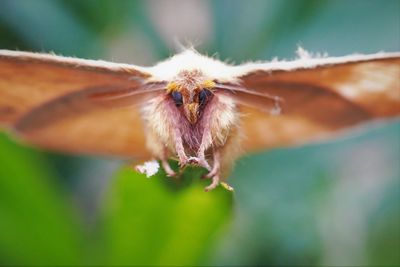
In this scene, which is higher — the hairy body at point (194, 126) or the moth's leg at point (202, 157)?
the hairy body at point (194, 126)

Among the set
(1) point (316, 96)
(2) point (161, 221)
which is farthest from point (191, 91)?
(1) point (316, 96)

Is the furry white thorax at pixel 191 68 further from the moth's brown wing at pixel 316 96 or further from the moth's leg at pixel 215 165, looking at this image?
the moth's leg at pixel 215 165

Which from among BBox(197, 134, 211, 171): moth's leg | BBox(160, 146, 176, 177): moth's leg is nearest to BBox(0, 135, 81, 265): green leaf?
BBox(160, 146, 176, 177): moth's leg

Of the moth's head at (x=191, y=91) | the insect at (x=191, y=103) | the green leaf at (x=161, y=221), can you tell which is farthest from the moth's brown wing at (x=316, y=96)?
the green leaf at (x=161, y=221)

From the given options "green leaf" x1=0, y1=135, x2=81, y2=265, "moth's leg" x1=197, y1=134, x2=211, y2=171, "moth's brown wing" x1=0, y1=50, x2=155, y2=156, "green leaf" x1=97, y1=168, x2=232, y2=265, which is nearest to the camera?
"moth's leg" x1=197, y1=134, x2=211, y2=171

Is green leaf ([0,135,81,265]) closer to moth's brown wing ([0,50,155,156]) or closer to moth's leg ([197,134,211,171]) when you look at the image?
moth's brown wing ([0,50,155,156])

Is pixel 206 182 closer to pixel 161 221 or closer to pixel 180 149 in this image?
pixel 180 149

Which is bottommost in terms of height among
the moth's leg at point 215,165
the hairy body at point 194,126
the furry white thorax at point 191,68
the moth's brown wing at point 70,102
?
the moth's leg at point 215,165

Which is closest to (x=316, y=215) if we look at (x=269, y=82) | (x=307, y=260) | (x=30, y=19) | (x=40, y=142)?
(x=307, y=260)
